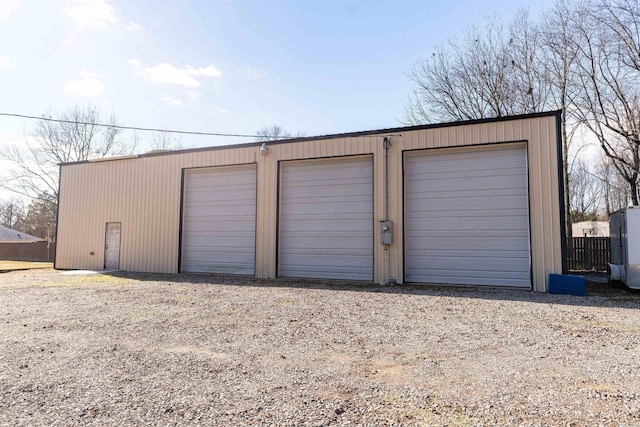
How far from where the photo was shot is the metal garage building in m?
9.26

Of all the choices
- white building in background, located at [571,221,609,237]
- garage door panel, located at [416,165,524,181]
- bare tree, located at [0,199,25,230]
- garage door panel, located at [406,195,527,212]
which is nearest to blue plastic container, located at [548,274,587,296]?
garage door panel, located at [406,195,527,212]

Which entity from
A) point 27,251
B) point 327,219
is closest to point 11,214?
point 27,251

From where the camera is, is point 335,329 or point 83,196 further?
point 83,196

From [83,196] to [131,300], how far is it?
9.52 m

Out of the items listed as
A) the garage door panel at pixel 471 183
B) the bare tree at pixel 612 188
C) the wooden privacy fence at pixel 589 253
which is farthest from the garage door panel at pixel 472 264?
the bare tree at pixel 612 188

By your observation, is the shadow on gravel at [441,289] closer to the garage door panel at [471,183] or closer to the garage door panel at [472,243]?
the garage door panel at [472,243]

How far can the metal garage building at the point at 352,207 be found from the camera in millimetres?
9258

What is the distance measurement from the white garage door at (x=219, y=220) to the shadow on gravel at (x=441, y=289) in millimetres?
482

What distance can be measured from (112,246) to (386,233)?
10.4 m

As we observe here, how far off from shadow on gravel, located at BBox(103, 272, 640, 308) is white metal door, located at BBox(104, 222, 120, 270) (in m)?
1.95

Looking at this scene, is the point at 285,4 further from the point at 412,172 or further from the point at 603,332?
the point at 603,332

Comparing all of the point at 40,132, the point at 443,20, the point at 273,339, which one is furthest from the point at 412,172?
the point at 40,132

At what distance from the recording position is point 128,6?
9.99m

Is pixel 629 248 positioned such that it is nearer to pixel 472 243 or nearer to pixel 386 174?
pixel 472 243
